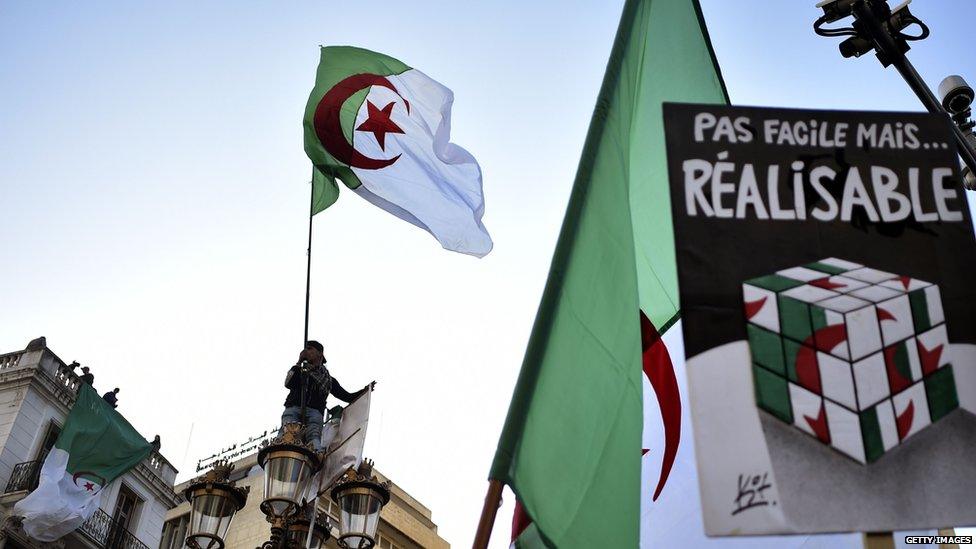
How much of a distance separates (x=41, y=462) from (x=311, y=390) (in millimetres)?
20045

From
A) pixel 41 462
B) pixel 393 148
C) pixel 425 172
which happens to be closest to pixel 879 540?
pixel 425 172

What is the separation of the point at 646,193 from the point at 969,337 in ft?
12.5

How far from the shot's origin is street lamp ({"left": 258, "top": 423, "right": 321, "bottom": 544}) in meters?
9.41

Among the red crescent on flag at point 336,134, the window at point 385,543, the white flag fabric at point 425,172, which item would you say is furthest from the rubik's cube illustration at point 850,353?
the window at point 385,543

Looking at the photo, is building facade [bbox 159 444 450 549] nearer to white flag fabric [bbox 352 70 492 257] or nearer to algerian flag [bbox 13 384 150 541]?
algerian flag [bbox 13 384 150 541]

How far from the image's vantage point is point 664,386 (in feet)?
27.4

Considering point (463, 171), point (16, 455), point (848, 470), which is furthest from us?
point (16, 455)

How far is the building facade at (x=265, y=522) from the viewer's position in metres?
34.8

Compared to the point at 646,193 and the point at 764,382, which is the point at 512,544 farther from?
the point at 646,193

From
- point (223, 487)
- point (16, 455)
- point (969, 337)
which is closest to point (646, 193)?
point (969, 337)

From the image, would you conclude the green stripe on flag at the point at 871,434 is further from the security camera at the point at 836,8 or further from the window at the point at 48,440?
the window at the point at 48,440

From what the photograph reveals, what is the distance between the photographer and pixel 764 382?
14.0 ft

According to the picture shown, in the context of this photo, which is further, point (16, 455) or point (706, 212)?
point (16, 455)
